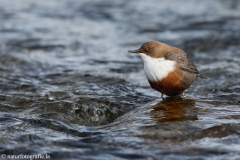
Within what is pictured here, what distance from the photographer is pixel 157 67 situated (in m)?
5.96

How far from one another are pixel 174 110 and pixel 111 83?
213cm

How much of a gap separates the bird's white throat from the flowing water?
40cm

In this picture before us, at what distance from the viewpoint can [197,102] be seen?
6.12m

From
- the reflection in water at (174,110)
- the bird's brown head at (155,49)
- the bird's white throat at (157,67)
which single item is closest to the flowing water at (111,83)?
the reflection in water at (174,110)

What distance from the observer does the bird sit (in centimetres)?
596

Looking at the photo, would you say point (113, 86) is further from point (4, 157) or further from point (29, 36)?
point (29, 36)

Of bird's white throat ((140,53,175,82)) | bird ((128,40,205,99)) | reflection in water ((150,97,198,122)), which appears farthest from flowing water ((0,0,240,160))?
bird's white throat ((140,53,175,82))

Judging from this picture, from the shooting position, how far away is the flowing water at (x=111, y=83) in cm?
482

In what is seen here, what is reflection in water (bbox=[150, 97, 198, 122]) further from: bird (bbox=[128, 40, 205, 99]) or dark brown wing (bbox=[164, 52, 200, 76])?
dark brown wing (bbox=[164, 52, 200, 76])

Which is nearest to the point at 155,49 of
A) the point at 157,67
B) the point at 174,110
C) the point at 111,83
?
the point at 157,67

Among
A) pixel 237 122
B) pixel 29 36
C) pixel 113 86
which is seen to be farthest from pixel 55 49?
pixel 237 122

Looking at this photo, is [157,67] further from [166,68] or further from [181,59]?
[181,59]

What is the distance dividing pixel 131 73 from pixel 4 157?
4.50 metres

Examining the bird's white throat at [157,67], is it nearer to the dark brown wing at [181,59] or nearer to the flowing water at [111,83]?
the dark brown wing at [181,59]
